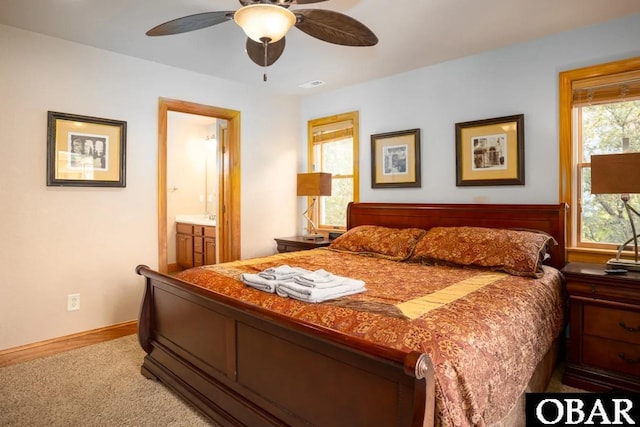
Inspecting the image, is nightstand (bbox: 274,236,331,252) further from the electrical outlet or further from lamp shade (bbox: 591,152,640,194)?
lamp shade (bbox: 591,152,640,194)

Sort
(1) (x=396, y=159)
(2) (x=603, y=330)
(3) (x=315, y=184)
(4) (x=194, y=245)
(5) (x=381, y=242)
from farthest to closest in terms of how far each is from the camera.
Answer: (4) (x=194, y=245)
(3) (x=315, y=184)
(1) (x=396, y=159)
(5) (x=381, y=242)
(2) (x=603, y=330)

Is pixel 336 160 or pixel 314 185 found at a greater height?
pixel 336 160

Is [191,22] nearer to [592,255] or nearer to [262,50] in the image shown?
[262,50]

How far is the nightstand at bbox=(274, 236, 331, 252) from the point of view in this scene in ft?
13.4

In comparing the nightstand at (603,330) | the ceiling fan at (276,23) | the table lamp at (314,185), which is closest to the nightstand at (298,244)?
the table lamp at (314,185)

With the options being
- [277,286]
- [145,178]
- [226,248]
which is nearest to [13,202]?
[145,178]

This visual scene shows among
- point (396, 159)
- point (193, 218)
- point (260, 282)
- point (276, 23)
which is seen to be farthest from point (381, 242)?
point (193, 218)

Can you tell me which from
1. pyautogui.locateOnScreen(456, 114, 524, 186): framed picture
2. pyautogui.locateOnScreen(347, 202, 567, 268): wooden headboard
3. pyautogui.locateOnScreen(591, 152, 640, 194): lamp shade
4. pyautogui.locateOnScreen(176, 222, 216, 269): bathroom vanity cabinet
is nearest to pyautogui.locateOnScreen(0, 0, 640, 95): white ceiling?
pyautogui.locateOnScreen(456, 114, 524, 186): framed picture

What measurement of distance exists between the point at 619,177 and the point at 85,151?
4.00m

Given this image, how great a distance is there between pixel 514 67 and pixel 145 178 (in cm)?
347

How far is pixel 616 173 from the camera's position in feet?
7.93

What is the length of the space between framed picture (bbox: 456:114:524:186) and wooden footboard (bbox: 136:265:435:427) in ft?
8.34

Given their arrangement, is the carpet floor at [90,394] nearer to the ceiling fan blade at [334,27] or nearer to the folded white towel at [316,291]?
the folded white towel at [316,291]

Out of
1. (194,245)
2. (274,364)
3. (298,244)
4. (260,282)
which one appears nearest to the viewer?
(274,364)
